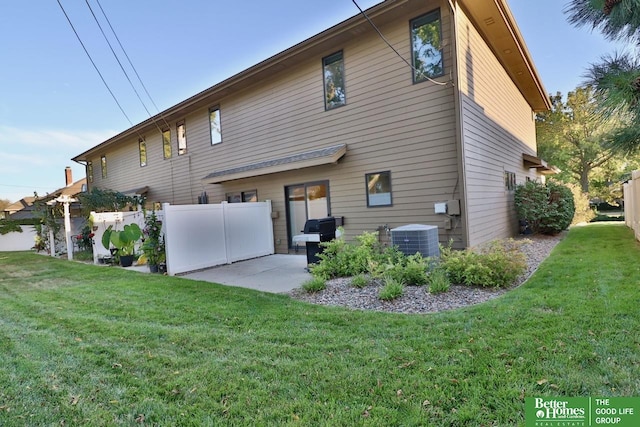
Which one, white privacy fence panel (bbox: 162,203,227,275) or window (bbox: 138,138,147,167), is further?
window (bbox: 138,138,147,167)

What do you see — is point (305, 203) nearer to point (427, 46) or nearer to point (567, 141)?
point (427, 46)

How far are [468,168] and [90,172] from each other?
813 inches

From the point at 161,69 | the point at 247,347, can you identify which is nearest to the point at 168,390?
the point at 247,347

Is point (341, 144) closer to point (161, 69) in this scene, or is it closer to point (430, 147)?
point (430, 147)

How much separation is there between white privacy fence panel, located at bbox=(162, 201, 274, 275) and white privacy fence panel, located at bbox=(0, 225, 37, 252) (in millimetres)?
15996

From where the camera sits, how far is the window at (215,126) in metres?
11.6

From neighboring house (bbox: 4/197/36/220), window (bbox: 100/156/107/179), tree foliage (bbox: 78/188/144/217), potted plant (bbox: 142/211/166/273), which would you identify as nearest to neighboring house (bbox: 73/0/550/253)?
potted plant (bbox: 142/211/166/273)

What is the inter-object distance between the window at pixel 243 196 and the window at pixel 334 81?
11.9ft

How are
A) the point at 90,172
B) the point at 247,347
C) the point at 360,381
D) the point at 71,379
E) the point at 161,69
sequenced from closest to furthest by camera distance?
the point at 360,381 → the point at 71,379 → the point at 247,347 → the point at 161,69 → the point at 90,172

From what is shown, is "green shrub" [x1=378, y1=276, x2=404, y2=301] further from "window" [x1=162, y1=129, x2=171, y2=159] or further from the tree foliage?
"window" [x1=162, y1=129, x2=171, y2=159]

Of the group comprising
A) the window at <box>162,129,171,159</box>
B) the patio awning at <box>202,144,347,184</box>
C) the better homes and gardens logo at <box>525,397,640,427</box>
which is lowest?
the better homes and gardens logo at <box>525,397,640,427</box>

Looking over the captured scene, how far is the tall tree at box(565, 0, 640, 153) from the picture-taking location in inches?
148

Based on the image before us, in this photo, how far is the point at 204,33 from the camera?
422 inches

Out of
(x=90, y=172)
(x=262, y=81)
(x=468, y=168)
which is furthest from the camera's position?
(x=90, y=172)
